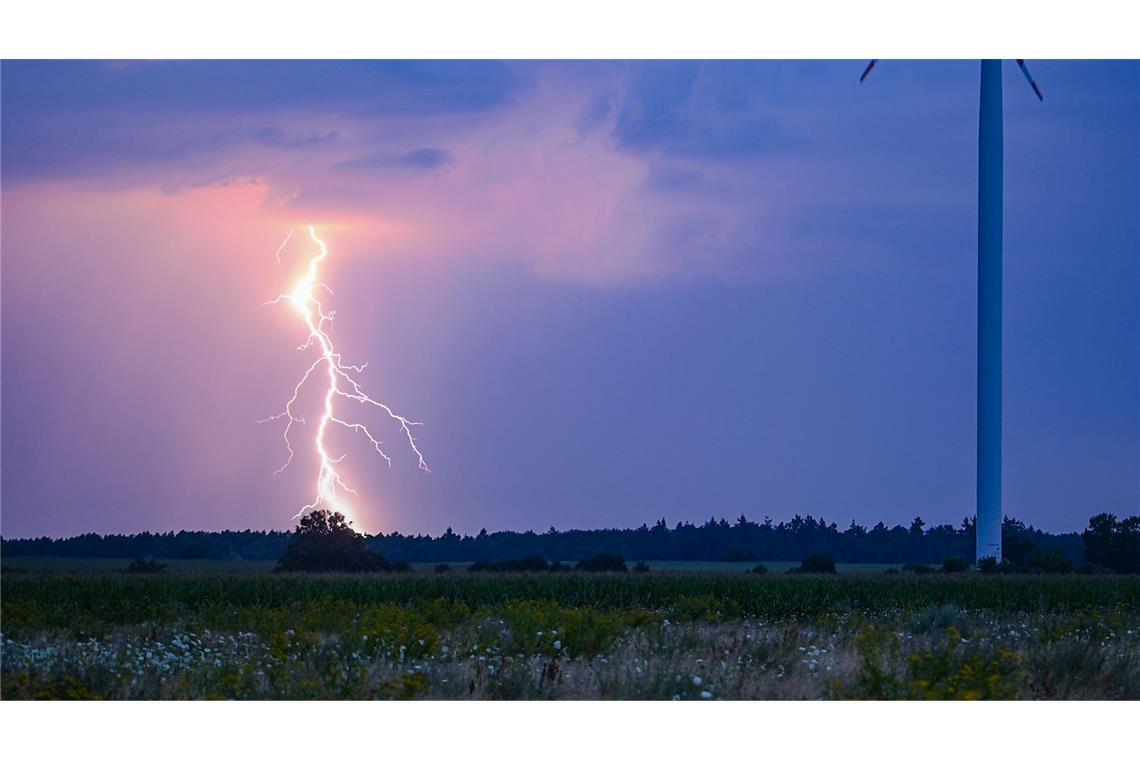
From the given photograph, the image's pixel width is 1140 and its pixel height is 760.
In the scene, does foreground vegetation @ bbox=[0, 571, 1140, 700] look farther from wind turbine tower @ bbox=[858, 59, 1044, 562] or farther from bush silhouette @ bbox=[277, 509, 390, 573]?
bush silhouette @ bbox=[277, 509, 390, 573]

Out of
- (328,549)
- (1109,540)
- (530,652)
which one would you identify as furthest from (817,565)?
(530,652)

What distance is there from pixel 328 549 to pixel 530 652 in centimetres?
4162

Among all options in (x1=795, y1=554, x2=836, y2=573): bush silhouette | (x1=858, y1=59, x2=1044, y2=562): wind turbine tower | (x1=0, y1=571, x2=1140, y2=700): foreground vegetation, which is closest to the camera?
(x1=0, y1=571, x2=1140, y2=700): foreground vegetation

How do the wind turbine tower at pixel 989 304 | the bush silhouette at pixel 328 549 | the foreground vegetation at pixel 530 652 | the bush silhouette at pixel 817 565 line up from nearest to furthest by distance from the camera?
the foreground vegetation at pixel 530 652
the wind turbine tower at pixel 989 304
the bush silhouette at pixel 328 549
the bush silhouette at pixel 817 565

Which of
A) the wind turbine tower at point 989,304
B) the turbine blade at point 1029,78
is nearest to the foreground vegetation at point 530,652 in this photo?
the wind turbine tower at point 989,304

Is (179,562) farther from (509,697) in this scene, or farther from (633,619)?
(509,697)

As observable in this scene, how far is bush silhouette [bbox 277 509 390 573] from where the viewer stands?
59.5 m

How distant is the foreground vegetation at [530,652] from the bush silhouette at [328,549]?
82.2 ft

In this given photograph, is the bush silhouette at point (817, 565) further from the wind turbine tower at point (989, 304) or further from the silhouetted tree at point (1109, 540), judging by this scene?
the wind turbine tower at point (989, 304)

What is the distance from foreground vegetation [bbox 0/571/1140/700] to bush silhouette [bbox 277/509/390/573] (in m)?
25.1

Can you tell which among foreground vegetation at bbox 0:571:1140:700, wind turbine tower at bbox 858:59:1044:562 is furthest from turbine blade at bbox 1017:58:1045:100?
foreground vegetation at bbox 0:571:1140:700

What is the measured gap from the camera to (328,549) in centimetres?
6012

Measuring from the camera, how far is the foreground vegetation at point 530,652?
639 inches

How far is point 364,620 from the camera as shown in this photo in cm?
2272
